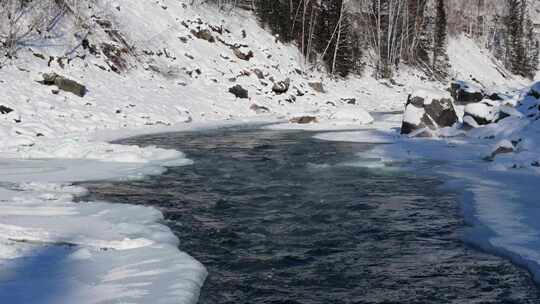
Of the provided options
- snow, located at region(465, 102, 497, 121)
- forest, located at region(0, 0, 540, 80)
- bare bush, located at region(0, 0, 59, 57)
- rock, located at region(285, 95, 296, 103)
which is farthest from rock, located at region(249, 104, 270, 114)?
snow, located at region(465, 102, 497, 121)

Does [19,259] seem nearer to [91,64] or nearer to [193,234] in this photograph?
[193,234]

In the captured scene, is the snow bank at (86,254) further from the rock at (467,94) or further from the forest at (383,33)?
the rock at (467,94)

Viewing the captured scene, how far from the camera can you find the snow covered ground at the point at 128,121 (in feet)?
17.5

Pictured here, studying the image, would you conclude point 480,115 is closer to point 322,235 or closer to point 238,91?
point 238,91

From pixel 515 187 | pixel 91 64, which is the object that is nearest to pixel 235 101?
pixel 91 64

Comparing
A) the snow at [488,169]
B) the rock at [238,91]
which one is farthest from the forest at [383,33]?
the snow at [488,169]

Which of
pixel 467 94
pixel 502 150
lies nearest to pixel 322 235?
pixel 502 150

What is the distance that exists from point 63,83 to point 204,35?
15351 mm

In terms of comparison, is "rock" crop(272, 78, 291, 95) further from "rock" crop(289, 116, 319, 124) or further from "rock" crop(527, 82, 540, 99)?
"rock" crop(527, 82, 540, 99)

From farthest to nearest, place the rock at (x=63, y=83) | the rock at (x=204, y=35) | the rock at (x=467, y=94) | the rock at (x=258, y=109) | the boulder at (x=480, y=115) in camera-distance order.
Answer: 1. the rock at (x=467, y=94)
2. the rock at (x=204, y=35)
3. the rock at (x=258, y=109)
4. the rock at (x=63, y=83)
5. the boulder at (x=480, y=115)

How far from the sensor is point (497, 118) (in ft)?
66.9

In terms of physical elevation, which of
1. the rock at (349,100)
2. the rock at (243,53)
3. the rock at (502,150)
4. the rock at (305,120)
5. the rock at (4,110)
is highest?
the rock at (243,53)

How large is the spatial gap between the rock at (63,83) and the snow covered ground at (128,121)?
36cm

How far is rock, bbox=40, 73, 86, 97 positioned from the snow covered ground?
0.36 meters
